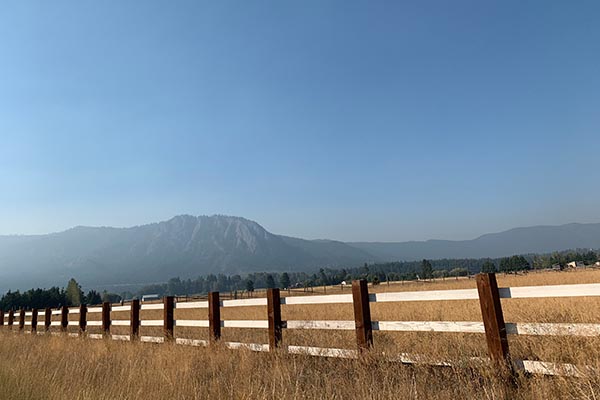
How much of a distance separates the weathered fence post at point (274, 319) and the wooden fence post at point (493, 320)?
383cm

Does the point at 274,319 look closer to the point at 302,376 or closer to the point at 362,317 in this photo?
the point at 362,317

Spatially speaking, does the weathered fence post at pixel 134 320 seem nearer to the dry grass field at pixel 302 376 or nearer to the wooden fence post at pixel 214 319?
the dry grass field at pixel 302 376

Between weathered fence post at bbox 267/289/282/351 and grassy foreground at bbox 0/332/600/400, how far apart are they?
40cm

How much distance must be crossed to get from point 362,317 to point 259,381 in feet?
7.20

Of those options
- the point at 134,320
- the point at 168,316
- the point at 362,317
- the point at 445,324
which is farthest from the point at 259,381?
the point at 134,320

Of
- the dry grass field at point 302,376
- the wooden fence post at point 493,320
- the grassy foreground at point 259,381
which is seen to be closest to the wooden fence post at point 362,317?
the dry grass field at point 302,376

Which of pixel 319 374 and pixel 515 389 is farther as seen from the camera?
pixel 319 374

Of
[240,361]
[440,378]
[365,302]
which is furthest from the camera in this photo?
[240,361]

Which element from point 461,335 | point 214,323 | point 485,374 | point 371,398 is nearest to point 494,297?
point 485,374

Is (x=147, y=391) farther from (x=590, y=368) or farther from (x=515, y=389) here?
(x=590, y=368)

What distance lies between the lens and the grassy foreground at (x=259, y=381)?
4.67 meters

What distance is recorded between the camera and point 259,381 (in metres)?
5.38

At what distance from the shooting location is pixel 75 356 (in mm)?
9109

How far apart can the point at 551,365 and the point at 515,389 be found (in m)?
0.50
